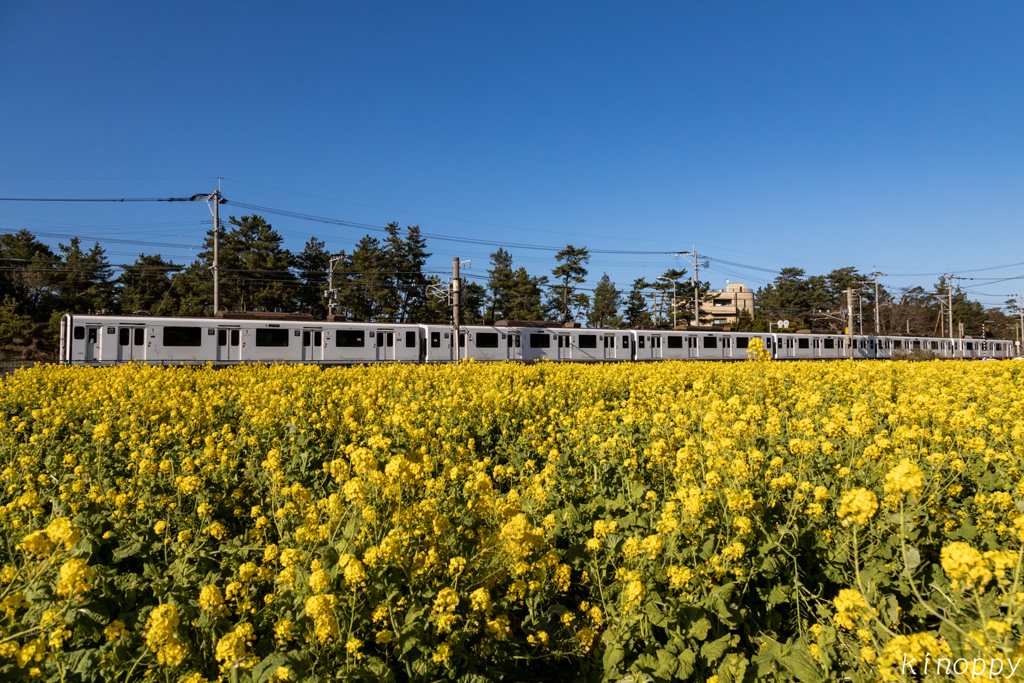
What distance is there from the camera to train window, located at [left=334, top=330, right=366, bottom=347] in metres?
21.6

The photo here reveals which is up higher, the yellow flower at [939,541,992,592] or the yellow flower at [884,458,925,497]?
the yellow flower at [884,458,925,497]

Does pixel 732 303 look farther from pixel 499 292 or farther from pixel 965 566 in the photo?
pixel 965 566

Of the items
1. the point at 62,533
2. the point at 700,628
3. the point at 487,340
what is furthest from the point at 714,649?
the point at 487,340

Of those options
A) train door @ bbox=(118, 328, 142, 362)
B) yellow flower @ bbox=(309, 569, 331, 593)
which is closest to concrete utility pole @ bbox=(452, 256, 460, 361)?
train door @ bbox=(118, 328, 142, 362)

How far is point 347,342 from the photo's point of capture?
858 inches

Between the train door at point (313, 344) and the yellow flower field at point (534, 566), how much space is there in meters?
17.6

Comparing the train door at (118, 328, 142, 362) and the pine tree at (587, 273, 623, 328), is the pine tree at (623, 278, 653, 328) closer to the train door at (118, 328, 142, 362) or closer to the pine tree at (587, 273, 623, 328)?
the pine tree at (587, 273, 623, 328)

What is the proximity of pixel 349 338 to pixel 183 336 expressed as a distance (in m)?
5.93

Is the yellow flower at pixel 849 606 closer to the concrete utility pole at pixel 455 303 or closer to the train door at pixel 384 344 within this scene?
the concrete utility pole at pixel 455 303

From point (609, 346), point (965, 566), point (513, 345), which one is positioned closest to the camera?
point (965, 566)

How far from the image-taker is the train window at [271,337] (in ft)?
66.1

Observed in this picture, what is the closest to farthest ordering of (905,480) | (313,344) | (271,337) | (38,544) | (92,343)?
1. (38,544)
2. (905,480)
3. (92,343)
4. (271,337)
5. (313,344)

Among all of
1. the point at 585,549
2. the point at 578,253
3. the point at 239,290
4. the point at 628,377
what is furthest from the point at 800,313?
the point at 585,549

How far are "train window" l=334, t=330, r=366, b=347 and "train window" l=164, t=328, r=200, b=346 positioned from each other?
4872mm
